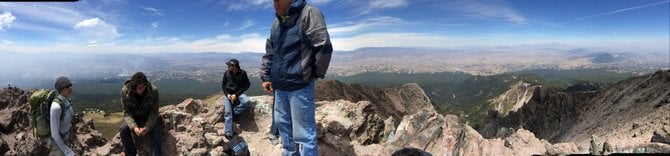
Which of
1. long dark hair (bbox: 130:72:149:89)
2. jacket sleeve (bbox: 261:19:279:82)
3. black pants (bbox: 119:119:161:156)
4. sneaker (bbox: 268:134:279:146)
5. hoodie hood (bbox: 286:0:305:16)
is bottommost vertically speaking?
sneaker (bbox: 268:134:279:146)

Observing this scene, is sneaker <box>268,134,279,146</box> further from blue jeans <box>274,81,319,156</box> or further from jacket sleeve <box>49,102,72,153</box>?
jacket sleeve <box>49,102,72,153</box>

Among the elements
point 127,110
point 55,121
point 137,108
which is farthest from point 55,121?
point 137,108

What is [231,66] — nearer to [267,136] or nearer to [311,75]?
[267,136]

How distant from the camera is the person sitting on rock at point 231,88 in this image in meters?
13.8

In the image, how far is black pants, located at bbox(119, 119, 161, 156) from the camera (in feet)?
34.4

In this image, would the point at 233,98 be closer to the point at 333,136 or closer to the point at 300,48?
the point at 333,136

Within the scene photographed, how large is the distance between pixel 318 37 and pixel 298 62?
58 centimetres

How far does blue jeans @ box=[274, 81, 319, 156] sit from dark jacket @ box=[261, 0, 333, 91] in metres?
0.18

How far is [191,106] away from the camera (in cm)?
1595

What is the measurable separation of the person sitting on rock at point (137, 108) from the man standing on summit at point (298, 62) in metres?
3.99

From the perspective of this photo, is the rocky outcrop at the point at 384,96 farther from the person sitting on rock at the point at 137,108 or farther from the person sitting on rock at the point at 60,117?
the person sitting on rock at the point at 60,117

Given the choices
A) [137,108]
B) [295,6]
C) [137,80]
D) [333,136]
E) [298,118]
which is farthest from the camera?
Result: [333,136]

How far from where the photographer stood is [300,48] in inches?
286

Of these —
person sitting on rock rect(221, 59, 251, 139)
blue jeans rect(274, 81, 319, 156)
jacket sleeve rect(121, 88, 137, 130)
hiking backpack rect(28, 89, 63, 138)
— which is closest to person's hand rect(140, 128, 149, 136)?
jacket sleeve rect(121, 88, 137, 130)
